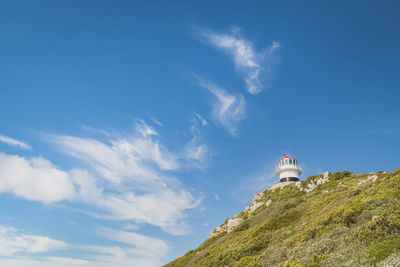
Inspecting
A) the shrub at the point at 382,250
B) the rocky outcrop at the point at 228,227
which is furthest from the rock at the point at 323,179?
the shrub at the point at 382,250

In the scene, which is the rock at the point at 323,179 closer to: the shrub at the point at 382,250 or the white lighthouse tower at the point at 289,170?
the white lighthouse tower at the point at 289,170

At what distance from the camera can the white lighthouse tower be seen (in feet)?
238

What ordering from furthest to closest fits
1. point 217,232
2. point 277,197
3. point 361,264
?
point 277,197 < point 217,232 < point 361,264

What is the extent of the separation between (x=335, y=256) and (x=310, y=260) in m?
1.47


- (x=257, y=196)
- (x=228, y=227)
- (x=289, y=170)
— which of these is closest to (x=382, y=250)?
(x=228, y=227)

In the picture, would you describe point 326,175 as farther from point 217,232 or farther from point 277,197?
point 217,232

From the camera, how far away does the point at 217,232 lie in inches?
1960

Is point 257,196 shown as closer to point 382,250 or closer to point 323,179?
point 323,179

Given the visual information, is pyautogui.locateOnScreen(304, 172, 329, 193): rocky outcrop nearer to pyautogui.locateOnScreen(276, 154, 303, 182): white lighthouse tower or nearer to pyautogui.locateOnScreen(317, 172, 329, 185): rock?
pyautogui.locateOnScreen(317, 172, 329, 185): rock

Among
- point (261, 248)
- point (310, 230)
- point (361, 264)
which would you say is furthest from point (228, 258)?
point (361, 264)

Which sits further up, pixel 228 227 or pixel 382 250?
pixel 228 227

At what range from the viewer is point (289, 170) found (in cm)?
7319

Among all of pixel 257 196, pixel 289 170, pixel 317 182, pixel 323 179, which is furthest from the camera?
pixel 289 170

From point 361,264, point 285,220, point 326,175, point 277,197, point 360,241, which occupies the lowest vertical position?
point 361,264
